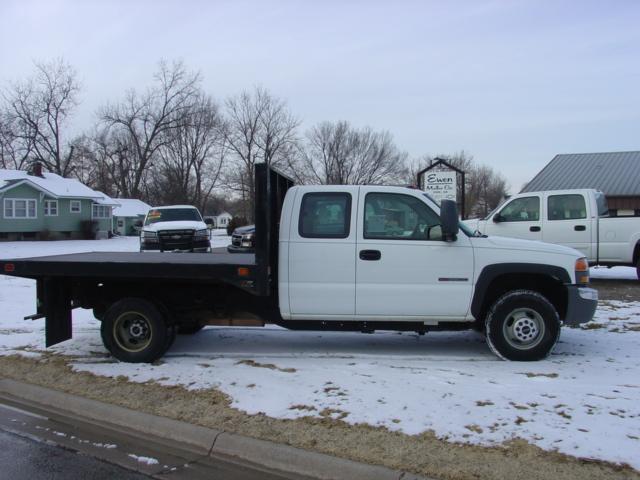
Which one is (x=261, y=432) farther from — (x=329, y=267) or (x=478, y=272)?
(x=478, y=272)

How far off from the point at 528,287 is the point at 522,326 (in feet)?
1.72

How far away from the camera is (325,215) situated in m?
6.19

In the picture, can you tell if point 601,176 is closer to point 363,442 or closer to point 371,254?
point 371,254

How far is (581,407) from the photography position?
15.3ft

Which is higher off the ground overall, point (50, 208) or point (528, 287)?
point (50, 208)

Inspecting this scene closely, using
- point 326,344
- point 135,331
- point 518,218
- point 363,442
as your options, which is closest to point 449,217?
point 326,344

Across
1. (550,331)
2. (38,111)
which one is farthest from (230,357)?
(38,111)

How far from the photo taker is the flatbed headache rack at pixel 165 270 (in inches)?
233

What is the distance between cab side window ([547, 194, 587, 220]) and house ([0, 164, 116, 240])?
36.5m

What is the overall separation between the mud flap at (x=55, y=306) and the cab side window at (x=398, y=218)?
3618 millimetres

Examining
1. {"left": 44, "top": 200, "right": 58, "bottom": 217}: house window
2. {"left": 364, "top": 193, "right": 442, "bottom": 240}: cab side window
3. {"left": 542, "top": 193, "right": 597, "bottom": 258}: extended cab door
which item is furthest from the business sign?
{"left": 44, "top": 200, "right": 58, "bottom": 217}: house window

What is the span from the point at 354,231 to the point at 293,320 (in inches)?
48.5

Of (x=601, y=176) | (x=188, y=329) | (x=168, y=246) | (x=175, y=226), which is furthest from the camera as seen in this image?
(x=601, y=176)

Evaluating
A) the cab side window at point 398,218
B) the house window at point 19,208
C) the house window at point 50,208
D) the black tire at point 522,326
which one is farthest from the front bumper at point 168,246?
the house window at point 50,208
